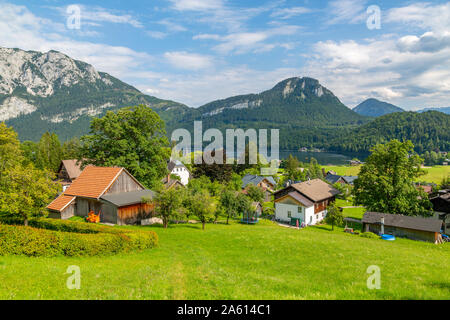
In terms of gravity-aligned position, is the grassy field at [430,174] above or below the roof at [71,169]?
below

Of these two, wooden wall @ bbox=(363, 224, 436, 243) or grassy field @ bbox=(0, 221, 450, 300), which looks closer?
grassy field @ bbox=(0, 221, 450, 300)

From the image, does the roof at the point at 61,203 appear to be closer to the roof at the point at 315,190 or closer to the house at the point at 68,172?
the house at the point at 68,172

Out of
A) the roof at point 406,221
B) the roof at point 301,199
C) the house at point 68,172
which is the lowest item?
the roof at point 406,221

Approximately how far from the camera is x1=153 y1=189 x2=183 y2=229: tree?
26.2 meters

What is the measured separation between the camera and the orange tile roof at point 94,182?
102 feet

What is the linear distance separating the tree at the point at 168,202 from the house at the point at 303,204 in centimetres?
2978

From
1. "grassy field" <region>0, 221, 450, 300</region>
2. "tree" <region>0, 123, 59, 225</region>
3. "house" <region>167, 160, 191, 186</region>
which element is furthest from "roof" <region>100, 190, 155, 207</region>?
"house" <region>167, 160, 191, 186</region>

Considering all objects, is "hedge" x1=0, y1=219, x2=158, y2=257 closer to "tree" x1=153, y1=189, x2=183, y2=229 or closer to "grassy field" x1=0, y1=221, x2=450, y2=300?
"grassy field" x1=0, y1=221, x2=450, y2=300

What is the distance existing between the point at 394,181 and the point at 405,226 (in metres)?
9.21

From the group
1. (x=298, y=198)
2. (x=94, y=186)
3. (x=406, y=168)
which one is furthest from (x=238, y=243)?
(x=406, y=168)

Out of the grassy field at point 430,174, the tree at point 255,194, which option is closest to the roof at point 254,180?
the tree at point 255,194

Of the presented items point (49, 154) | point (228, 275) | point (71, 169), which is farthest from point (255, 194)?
point (49, 154)

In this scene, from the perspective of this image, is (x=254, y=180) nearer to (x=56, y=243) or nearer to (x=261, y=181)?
(x=261, y=181)

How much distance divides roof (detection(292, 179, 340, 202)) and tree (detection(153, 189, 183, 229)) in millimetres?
32784
